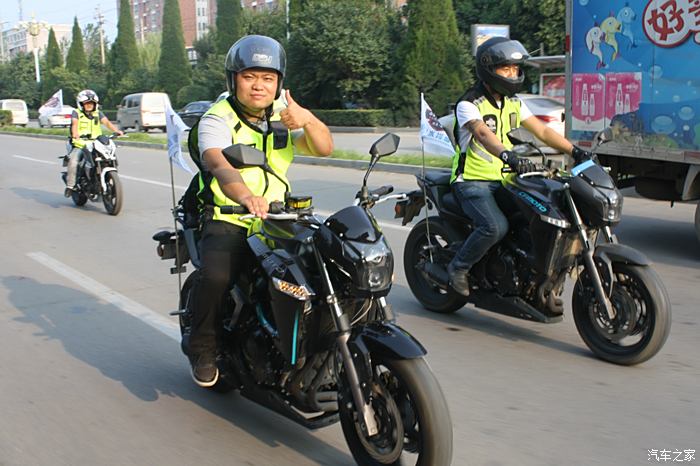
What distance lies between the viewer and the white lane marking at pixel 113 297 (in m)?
5.90

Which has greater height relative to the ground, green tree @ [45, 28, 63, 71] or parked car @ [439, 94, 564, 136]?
green tree @ [45, 28, 63, 71]

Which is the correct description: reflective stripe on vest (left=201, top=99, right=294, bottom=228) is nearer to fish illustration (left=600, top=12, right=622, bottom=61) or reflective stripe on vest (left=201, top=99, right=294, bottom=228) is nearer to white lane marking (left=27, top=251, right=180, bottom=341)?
white lane marking (left=27, top=251, right=180, bottom=341)

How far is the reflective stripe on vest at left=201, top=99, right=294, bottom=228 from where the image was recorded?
3.93 m

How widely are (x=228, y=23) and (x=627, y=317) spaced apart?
49.7m

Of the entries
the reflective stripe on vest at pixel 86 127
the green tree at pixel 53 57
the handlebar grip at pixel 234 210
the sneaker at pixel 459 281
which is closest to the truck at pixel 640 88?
the sneaker at pixel 459 281

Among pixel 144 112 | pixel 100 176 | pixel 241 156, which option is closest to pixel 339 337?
pixel 241 156

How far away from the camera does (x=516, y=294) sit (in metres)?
5.39

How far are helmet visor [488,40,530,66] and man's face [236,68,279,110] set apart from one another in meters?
2.04

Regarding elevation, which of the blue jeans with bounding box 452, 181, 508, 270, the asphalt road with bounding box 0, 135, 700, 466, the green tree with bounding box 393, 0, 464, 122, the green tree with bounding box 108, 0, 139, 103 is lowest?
the asphalt road with bounding box 0, 135, 700, 466

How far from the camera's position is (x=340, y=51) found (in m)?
35.6

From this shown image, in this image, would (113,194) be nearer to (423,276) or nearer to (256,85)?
(423,276)

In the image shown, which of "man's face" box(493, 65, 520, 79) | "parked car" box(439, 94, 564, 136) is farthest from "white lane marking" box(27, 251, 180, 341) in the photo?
"parked car" box(439, 94, 564, 136)

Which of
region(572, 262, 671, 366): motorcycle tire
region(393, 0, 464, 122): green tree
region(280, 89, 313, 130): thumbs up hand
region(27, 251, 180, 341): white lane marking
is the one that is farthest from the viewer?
region(393, 0, 464, 122): green tree

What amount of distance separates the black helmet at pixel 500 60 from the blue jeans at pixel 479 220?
26.1 inches
